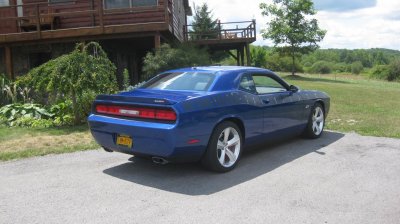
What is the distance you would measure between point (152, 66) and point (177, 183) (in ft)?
32.2

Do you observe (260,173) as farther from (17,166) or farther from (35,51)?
(35,51)

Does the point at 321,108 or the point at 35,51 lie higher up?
the point at 35,51

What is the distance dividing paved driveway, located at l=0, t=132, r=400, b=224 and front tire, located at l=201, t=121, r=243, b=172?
14 cm

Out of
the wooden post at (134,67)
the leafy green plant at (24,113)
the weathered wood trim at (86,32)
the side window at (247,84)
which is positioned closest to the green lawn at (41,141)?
the leafy green plant at (24,113)

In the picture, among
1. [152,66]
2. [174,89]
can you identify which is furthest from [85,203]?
[152,66]

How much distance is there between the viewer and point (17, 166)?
20.2 feet

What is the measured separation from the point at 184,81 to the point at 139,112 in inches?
42.2

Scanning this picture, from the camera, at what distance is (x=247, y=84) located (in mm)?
6164

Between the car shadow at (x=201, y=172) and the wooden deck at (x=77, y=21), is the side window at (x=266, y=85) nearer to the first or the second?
the car shadow at (x=201, y=172)

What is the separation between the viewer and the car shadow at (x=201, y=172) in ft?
16.4

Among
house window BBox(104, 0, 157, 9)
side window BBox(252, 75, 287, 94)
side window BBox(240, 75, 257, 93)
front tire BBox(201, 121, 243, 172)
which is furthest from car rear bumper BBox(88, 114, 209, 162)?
house window BBox(104, 0, 157, 9)

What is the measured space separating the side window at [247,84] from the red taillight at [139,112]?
1.45 m

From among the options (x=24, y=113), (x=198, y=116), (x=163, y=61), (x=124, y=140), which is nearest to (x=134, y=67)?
(x=163, y=61)

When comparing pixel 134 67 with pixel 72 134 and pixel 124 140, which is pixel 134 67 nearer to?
pixel 72 134
